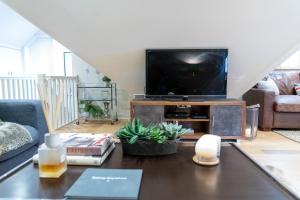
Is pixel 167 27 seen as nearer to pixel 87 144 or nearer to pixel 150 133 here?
pixel 150 133

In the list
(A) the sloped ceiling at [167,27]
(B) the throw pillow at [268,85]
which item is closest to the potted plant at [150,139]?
(A) the sloped ceiling at [167,27]

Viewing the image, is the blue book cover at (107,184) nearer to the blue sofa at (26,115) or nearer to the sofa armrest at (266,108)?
the blue sofa at (26,115)

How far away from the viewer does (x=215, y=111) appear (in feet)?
8.55

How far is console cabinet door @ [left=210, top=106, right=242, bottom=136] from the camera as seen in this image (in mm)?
2598

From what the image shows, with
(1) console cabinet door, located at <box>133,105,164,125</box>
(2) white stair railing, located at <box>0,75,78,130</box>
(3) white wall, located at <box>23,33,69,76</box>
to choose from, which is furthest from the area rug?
(3) white wall, located at <box>23,33,69,76</box>

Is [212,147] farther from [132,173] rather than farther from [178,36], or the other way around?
[178,36]

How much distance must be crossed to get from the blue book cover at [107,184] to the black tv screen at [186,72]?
193cm

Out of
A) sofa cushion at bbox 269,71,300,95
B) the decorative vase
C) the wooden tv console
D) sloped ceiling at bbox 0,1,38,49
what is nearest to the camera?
the decorative vase

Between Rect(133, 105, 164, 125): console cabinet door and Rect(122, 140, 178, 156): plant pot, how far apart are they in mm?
1585

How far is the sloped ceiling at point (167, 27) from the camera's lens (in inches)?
84.0

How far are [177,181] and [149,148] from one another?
0.85ft

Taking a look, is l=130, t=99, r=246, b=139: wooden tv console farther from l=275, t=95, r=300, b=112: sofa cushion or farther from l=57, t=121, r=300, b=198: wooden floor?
l=275, t=95, r=300, b=112: sofa cushion

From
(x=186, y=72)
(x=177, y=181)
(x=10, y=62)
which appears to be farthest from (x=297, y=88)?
(x=10, y=62)

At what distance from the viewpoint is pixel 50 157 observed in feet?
2.68
